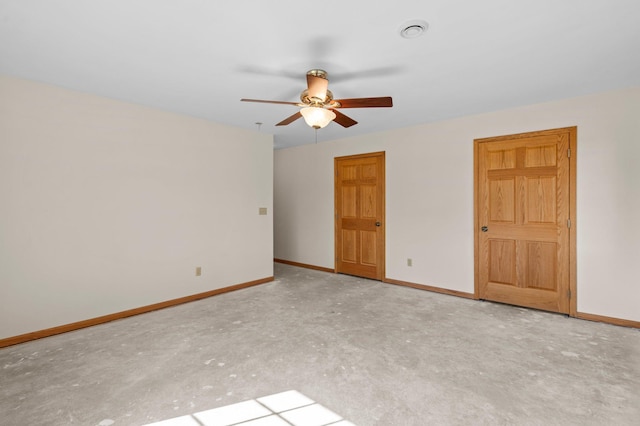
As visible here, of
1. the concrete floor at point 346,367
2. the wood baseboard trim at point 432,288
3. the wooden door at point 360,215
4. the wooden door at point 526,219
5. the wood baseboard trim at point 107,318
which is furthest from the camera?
A: the wooden door at point 360,215

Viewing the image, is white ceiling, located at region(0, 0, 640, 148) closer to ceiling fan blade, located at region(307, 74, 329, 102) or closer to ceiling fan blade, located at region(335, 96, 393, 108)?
ceiling fan blade, located at region(307, 74, 329, 102)

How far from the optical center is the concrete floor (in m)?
1.87

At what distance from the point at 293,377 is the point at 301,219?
400 centimetres

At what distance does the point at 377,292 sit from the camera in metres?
4.39

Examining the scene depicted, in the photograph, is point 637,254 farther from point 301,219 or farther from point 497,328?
point 301,219

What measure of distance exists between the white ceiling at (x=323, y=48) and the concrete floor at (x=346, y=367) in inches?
94.0

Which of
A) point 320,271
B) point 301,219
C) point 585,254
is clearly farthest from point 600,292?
point 301,219

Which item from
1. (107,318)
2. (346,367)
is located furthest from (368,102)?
(107,318)

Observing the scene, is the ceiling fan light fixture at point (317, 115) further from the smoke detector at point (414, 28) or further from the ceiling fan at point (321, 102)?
the smoke detector at point (414, 28)

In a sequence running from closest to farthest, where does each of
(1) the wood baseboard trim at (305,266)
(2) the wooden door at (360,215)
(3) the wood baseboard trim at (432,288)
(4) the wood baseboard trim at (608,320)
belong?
1. (4) the wood baseboard trim at (608,320)
2. (3) the wood baseboard trim at (432,288)
3. (2) the wooden door at (360,215)
4. (1) the wood baseboard trim at (305,266)

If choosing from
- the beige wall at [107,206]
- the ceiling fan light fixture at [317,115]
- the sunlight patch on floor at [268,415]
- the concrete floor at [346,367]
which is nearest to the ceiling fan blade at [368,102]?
the ceiling fan light fixture at [317,115]

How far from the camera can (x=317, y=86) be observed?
7.61 feet

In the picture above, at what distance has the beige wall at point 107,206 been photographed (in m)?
2.80

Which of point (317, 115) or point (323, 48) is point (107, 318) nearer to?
point (317, 115)
